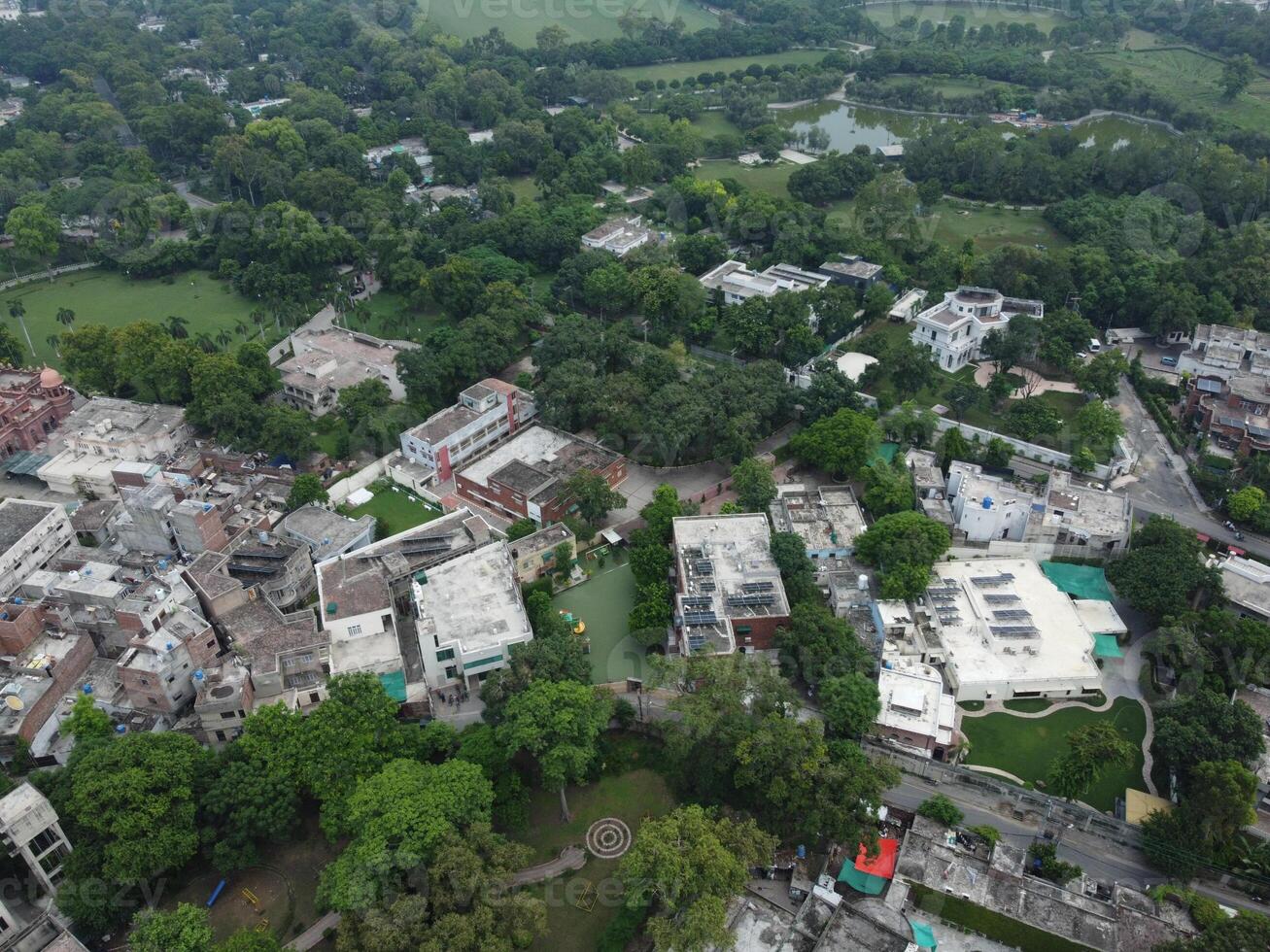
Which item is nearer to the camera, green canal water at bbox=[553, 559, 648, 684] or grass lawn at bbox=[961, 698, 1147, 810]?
grass lawn at bbox=[961, 698, 1147, 810]

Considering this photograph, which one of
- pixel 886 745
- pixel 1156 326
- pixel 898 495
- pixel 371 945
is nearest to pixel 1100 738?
pixel 886 745

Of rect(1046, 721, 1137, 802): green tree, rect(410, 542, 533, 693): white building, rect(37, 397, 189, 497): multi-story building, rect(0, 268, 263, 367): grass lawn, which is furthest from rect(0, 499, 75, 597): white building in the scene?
rect(1046, 721, 1137, 802): green tree

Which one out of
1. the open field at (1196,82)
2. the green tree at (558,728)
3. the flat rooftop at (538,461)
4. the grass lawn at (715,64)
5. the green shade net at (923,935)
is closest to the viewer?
the green shade net at (923,935)

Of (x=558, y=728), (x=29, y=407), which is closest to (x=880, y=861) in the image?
(x=558, y=728)

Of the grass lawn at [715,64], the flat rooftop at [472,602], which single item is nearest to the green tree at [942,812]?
the flat rooftop at [472,602]

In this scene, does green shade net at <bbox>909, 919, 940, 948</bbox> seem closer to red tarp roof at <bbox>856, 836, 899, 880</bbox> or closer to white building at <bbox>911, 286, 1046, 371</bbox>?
red tarp roof at <bbox>856, 836, 899, 880</bbox>

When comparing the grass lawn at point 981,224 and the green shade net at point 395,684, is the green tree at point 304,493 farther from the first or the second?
the grass lawn at point 981,224
